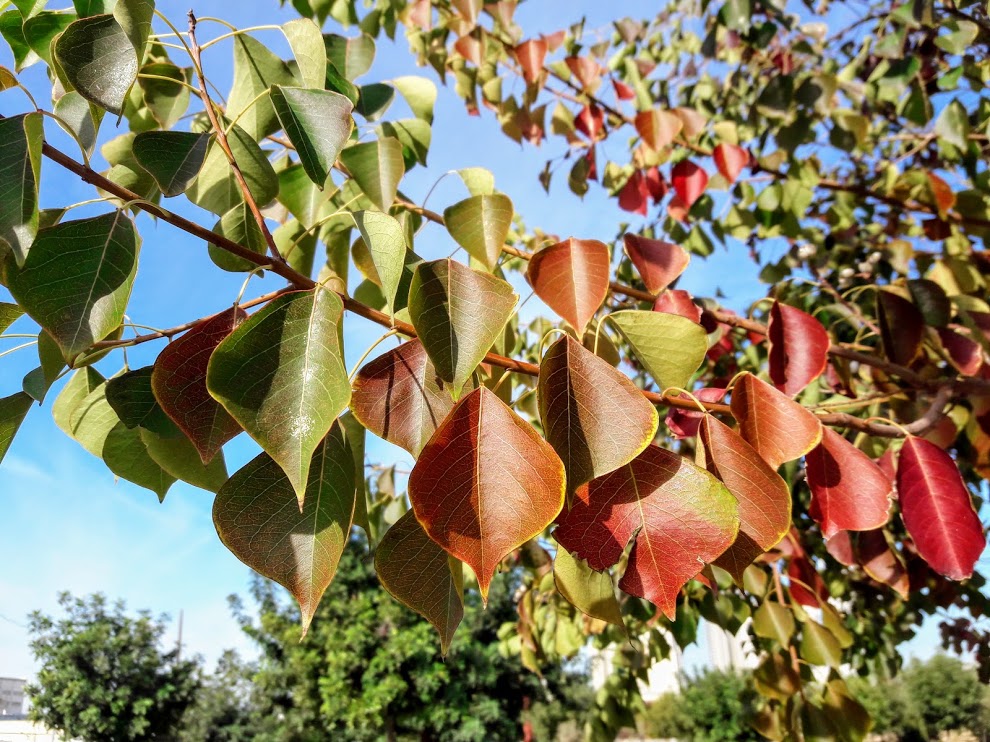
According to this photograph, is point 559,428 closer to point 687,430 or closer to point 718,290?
point 687,430

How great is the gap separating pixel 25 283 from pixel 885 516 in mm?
678

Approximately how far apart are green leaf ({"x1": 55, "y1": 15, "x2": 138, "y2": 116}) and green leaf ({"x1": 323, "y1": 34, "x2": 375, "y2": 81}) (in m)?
0.60

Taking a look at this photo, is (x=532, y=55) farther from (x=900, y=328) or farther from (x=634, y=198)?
(x=900, y=328)

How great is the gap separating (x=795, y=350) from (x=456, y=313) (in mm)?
524

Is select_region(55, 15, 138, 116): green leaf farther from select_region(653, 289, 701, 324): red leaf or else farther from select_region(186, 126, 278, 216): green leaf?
select_region(653, 289, 701, 324): red leaf

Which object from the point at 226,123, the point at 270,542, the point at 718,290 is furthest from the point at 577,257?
the point at 718,290

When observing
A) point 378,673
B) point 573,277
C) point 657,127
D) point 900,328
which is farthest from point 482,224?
point 378,673

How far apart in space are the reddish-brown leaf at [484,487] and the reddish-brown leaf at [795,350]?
1.64 feet

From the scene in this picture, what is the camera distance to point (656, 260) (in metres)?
A: 0.81

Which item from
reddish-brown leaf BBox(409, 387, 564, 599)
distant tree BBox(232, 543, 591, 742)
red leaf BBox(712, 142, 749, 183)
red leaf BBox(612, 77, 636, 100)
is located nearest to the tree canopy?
reddish-brown leaf BBox(409, 387, 564, 599)

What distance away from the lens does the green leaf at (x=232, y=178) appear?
2.27ft

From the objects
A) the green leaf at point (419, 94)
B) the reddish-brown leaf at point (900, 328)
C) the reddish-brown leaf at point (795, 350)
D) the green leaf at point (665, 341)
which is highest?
the green leaf at point (419, 94)

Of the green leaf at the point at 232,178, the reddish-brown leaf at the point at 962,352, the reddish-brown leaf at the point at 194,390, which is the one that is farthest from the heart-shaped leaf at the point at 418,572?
the reddish-brown leaf at the point at 962,352

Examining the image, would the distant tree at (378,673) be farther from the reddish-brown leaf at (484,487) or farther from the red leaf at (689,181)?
the reddish-brown leaf at (484,487)
